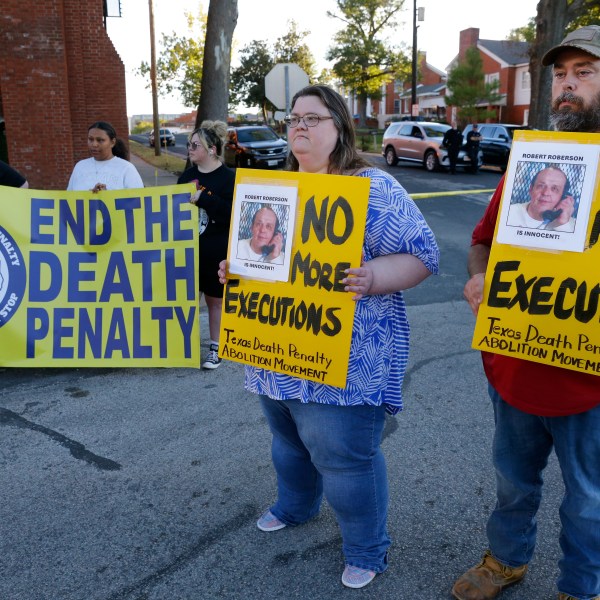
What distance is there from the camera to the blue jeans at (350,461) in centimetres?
243

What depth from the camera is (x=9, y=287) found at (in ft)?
15.9

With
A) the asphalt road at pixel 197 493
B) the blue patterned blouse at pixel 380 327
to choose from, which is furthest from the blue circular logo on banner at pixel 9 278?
the blue patterned blouse at pixel 380 327

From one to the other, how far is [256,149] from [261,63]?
37.0 meters

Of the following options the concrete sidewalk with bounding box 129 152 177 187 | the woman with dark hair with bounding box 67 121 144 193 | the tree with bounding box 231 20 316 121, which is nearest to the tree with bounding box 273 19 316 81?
the tree with bounding box 231 20 316 121

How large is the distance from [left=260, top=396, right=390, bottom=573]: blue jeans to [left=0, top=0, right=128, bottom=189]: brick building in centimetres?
1202

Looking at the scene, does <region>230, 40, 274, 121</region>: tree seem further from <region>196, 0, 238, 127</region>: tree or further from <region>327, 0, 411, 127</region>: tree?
<region>196, 0, 238, 127</region>: tree

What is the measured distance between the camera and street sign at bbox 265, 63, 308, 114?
51.8 ft

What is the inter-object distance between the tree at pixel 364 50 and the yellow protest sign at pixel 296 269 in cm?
5612

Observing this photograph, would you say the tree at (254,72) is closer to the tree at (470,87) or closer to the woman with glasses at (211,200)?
the tree at (470,87)

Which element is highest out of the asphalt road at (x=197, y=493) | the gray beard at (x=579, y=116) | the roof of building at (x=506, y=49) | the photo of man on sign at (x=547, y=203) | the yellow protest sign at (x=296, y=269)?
the roof of building at (x=506, y=49)

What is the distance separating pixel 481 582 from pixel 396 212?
1415mm

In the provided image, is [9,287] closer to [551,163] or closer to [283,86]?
[551,163]

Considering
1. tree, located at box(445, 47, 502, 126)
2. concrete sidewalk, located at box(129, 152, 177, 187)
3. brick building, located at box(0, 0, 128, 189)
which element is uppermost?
tree, located at box(445, 47, 502, 126)

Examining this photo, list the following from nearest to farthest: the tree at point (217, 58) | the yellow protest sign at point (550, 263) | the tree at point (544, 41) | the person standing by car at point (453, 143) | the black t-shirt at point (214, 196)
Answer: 1. the yellow protest sign at point (550, 263)
2. the black t-shirt at point (214, 196)
3. the tree at point (217, 58)
4. the tree at point (544, 41)
5. the person standing by car at point (453, 143)
